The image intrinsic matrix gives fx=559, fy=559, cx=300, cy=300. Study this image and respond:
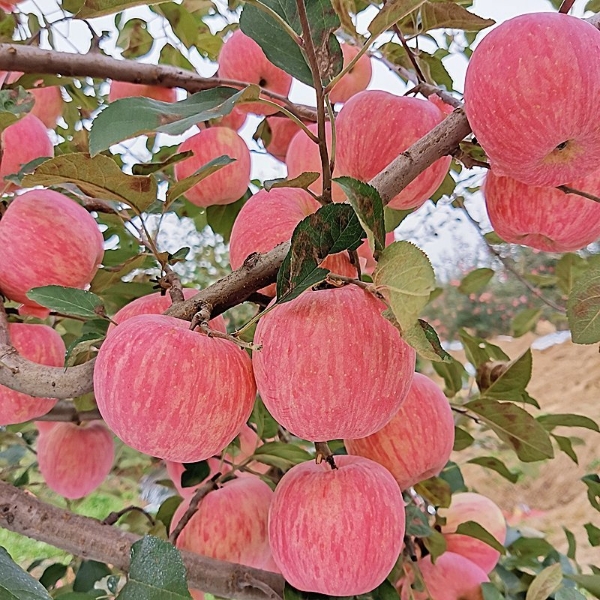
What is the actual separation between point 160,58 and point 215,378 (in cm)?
90

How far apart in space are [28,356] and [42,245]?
124 mm

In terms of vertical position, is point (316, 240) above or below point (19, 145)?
above

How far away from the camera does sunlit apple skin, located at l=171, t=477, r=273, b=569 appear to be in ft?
2.34

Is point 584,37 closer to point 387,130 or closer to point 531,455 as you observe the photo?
point 387,130

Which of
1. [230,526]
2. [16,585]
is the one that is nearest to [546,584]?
[230,526]

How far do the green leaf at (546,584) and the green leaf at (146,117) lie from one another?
29.4 inches

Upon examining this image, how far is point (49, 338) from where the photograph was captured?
2.11ft

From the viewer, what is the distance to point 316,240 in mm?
372

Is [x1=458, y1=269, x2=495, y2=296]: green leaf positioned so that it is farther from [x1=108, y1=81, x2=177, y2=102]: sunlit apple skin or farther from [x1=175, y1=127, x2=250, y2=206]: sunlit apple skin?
[x1=108, y1=81, x2=177, y2=102]: sunlit apple skin

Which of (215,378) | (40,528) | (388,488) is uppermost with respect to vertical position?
(215,378)

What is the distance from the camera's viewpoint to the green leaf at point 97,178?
437 millimetres

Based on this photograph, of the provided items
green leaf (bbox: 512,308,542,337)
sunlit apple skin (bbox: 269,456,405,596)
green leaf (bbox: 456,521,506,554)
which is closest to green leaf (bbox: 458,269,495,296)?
green leaf (bbox: 512,308,542,337)

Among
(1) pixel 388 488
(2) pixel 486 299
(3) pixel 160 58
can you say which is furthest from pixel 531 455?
(2) pixel 486 299

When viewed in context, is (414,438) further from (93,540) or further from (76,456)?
(76,456)
